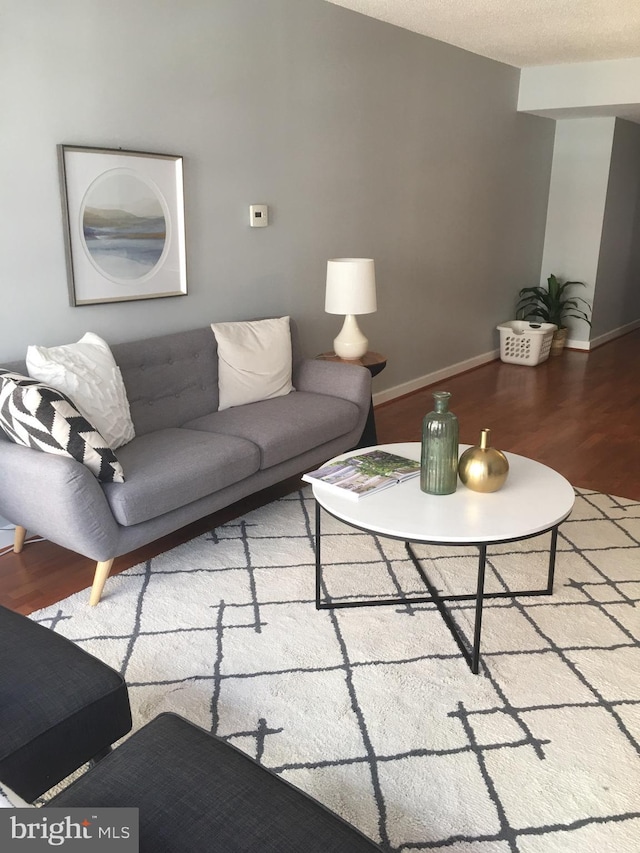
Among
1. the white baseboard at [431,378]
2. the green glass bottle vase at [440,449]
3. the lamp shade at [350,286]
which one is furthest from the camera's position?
the white baseboard at [431,378]

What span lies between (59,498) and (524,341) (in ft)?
16.2

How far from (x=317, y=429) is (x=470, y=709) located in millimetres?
1586

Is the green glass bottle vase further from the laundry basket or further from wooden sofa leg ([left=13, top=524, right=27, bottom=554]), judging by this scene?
the laundry basket

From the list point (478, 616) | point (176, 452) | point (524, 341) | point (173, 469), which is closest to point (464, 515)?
point (478, 616)

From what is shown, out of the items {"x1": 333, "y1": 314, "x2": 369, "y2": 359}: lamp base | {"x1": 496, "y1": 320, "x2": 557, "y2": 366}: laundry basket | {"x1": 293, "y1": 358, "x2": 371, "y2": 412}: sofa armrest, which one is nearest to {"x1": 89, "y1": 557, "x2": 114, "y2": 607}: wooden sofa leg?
{"x1": 293, "y1": 358, "x2": 371, "y2": 412}: sofa armrest

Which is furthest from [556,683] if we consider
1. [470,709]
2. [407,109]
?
[407,109]

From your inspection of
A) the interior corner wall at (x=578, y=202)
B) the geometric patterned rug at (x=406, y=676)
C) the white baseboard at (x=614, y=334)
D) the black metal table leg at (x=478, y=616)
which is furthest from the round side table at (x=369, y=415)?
the white baseboard at (x=614, y=334)

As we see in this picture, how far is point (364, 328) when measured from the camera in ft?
15.8

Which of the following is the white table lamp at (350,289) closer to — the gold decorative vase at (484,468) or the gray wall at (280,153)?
the gray wall at (280,153)

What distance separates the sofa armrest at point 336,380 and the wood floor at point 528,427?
52 cm

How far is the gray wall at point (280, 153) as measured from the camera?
2850 millimetres

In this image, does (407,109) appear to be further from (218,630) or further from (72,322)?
(218,630)

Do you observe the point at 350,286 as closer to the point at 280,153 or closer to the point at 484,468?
the point at 280,153

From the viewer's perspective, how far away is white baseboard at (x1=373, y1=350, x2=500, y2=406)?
516cm
